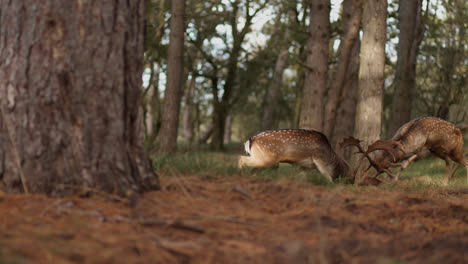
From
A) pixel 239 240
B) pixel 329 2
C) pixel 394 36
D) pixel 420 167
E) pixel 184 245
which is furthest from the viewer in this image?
pixel 394 36

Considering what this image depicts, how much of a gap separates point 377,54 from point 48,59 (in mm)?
5870

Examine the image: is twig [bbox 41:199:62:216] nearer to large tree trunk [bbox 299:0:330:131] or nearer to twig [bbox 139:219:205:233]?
twig [bbox 139:219:205:233]

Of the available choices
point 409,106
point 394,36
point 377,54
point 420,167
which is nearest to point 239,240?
point 377,54

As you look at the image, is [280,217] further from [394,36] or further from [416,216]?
[394,36]

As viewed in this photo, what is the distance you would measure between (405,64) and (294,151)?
26.8ft

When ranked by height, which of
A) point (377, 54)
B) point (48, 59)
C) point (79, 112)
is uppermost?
point (377, 54)

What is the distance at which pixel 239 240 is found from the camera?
2.67 metres

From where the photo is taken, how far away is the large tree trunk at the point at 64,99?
328cm

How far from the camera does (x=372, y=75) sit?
300 inches

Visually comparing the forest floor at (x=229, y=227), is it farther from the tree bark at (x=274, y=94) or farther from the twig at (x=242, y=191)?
the tree bark at (x=274, y=94)

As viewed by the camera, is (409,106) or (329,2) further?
(409,106)

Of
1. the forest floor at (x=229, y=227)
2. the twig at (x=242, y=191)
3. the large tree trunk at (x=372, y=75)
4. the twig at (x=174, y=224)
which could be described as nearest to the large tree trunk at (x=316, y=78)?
the large tree trunk at (x=372, y=75)

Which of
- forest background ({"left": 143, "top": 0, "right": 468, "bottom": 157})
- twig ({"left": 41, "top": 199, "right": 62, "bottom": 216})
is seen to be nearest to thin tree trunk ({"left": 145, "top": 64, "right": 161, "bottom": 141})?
forest background ({"left": 143, "top": 0, "right": 468, "bottom": 157})

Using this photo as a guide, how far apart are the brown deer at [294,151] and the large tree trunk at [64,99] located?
A: 3643 mm
